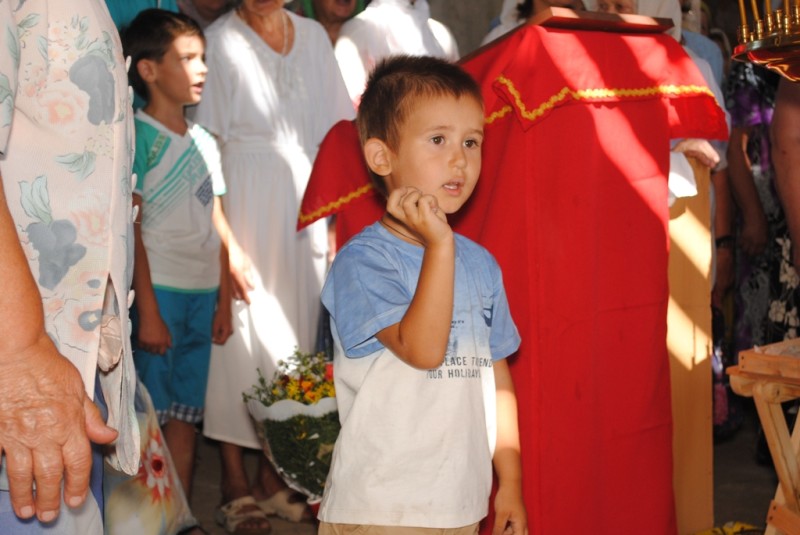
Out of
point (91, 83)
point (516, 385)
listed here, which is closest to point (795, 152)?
point (516, 385)

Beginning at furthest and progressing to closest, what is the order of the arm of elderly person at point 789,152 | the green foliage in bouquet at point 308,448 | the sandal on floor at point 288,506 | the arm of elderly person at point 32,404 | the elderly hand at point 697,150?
the sandal on floor at point 288,506
the arm of elderly person at point 789,152
the elderly hand at point 697,150
the green foliage in bouquet at point 308,448
the arm of elderly person at point 32,404

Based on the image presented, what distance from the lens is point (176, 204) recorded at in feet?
12.7

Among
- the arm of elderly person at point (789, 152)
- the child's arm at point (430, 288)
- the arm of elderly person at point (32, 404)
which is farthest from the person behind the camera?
the arm of elderly person at point (789, 152)

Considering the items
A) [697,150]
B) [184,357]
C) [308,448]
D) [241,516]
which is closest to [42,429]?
[308,448]

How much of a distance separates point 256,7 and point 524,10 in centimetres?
119

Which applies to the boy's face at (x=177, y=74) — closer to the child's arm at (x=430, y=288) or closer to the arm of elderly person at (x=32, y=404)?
the child's arm at (x=430, y=288)

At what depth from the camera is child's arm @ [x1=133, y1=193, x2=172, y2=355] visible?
3492mm

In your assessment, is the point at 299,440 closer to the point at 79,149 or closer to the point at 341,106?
the point at 79,149

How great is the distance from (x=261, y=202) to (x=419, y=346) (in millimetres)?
2491

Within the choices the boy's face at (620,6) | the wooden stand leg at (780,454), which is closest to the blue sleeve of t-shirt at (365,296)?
the wooden stand leg at (780,454)

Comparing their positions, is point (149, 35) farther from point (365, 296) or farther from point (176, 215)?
point (365, 296)

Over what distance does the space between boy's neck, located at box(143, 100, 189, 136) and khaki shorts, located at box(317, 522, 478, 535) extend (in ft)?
7.14

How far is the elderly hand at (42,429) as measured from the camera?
1.43m

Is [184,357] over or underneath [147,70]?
underneath
